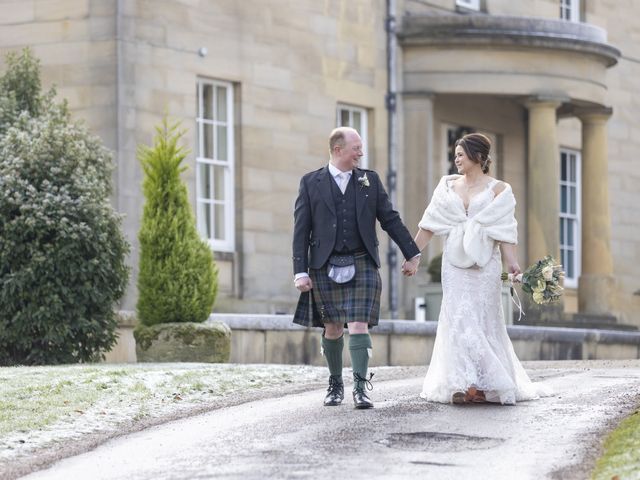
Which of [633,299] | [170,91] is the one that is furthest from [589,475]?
[633,299]

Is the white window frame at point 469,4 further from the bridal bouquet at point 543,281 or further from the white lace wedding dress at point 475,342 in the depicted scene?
Answer: the white lace wedding dress at point 475,342

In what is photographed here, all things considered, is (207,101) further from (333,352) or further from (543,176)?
(333,352)

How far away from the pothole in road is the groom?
122 cm

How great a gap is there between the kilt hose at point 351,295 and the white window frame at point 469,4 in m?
17.2

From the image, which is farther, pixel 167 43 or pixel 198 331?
pixel 167 43

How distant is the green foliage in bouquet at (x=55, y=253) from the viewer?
1678 cm

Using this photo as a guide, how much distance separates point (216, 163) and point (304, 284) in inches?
487

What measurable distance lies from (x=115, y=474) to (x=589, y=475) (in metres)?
2.66

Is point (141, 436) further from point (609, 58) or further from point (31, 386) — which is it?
point (609, 58)

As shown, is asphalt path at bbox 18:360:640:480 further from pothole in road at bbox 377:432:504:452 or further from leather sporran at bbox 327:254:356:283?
leather sporran at bbox 327:254:356:283

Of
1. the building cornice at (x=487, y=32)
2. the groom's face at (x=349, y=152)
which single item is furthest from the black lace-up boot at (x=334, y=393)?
the building cornice at (x=487, y=32)

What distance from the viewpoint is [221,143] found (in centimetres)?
2408

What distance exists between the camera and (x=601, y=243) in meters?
30.1

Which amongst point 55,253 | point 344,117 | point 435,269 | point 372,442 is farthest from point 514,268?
point 344,117
